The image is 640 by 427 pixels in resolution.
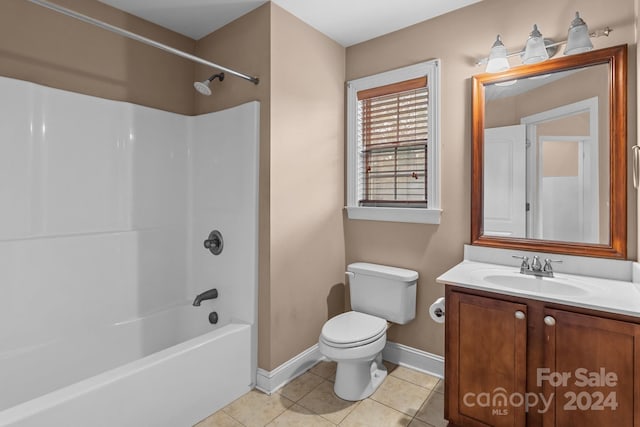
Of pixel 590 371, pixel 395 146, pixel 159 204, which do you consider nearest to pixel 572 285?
pixel 590 371

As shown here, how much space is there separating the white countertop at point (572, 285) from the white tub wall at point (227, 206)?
1195mm

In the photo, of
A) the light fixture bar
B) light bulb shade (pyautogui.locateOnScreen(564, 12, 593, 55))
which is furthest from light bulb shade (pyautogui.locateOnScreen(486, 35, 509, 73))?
light bulb shade (pyautogui.locateOnScreen(564, 12, 593, 55))

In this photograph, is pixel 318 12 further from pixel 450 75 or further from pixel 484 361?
pixel 484 361

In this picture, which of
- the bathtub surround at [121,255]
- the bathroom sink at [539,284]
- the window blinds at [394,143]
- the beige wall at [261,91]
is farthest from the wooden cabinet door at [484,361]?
the bathtub surround at [121,255]

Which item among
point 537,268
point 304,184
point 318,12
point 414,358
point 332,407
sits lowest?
point 332,407

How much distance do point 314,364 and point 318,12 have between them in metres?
2.41

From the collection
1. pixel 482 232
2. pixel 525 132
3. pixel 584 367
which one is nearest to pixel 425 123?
pixel 525 132

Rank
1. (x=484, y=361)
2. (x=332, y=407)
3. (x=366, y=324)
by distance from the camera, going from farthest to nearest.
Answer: (x=366, y=324), (x=332, y=407), (x=484, y=361)

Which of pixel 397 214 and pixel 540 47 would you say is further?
pixel 397 214

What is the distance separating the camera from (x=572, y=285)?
163cm

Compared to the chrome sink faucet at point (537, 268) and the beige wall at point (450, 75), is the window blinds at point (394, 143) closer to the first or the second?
the beige wall at point (450, 75)

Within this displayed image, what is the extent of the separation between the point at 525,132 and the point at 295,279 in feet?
5.47

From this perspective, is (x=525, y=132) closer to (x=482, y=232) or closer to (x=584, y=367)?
(x=482, y=232)

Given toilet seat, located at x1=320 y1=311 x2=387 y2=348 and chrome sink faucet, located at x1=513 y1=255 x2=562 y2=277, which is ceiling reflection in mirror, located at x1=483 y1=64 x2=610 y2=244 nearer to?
chrome sink faucet, located at x1=513 y1=255 x2=562 y2=277
